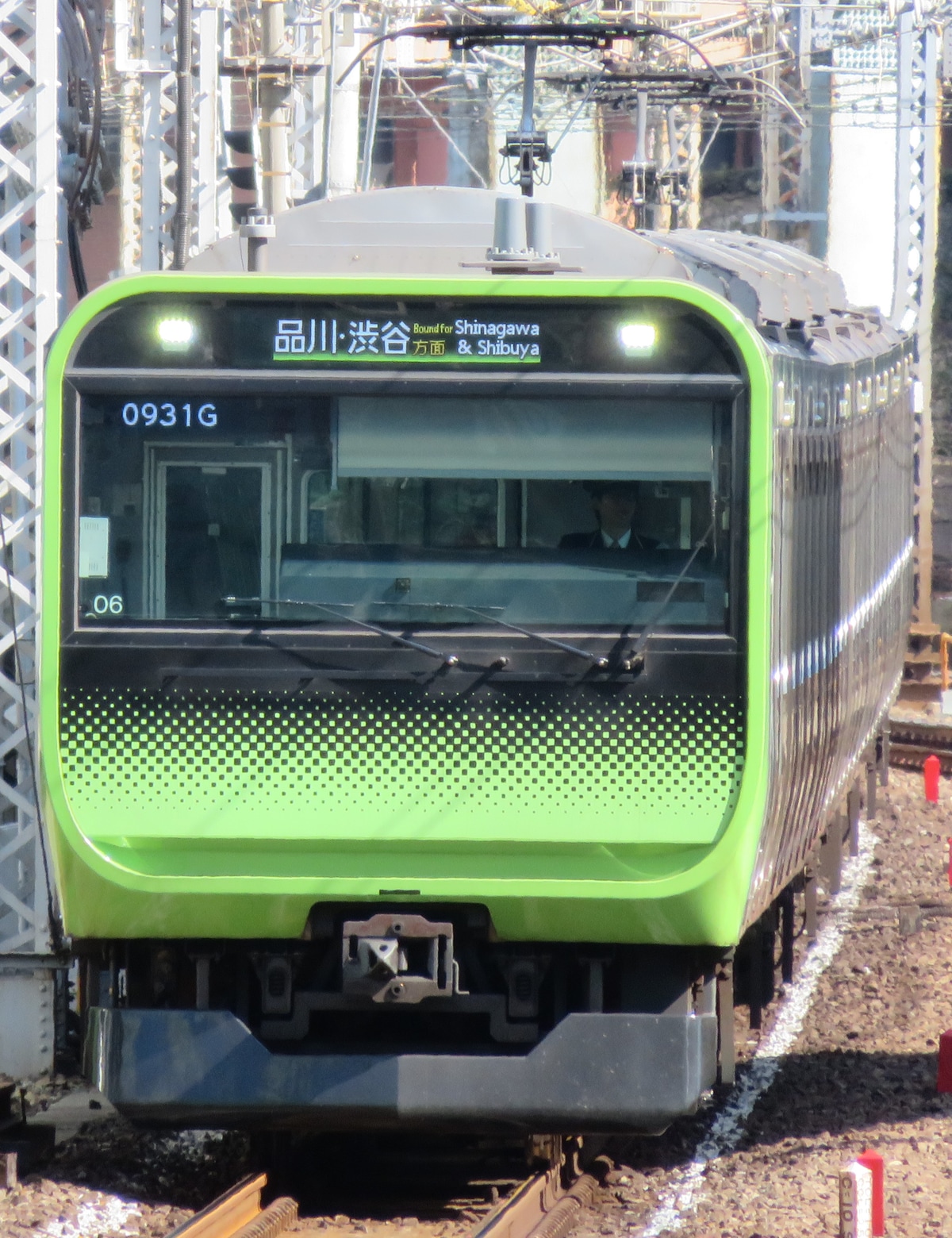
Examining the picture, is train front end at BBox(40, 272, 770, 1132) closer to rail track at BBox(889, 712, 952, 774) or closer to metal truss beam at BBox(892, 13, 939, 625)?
rail track at BBox(889, 712, 952, 774)

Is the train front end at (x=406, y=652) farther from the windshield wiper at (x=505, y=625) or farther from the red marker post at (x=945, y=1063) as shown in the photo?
the red marker post at (x=945, y=1063)

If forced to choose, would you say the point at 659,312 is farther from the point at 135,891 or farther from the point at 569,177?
the point at 569,177

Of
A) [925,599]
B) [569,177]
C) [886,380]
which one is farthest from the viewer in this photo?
[569,177]

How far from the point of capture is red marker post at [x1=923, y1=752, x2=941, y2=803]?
14.9 metres

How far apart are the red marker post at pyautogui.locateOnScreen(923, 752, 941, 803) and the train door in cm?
1008

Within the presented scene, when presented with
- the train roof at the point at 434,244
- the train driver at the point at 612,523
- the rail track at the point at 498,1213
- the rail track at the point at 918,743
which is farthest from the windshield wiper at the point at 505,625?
the rail track at the point at 918,743

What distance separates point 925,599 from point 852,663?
530 inches

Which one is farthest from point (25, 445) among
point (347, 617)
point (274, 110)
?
point (274, 110)

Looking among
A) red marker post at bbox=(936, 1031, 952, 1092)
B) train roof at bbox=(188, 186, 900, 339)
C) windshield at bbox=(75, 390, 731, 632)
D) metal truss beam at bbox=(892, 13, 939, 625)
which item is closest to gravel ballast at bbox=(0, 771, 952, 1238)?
red marker post at bbox=(936, 1031, 952, 1092)

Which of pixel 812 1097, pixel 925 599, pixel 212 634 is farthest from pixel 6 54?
pixel 925 599

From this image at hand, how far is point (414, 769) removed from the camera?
570 centimetres

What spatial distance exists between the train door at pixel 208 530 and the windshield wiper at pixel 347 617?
0.02 metres

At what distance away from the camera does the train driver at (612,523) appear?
18.9ft

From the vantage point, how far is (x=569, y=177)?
37.0 m
